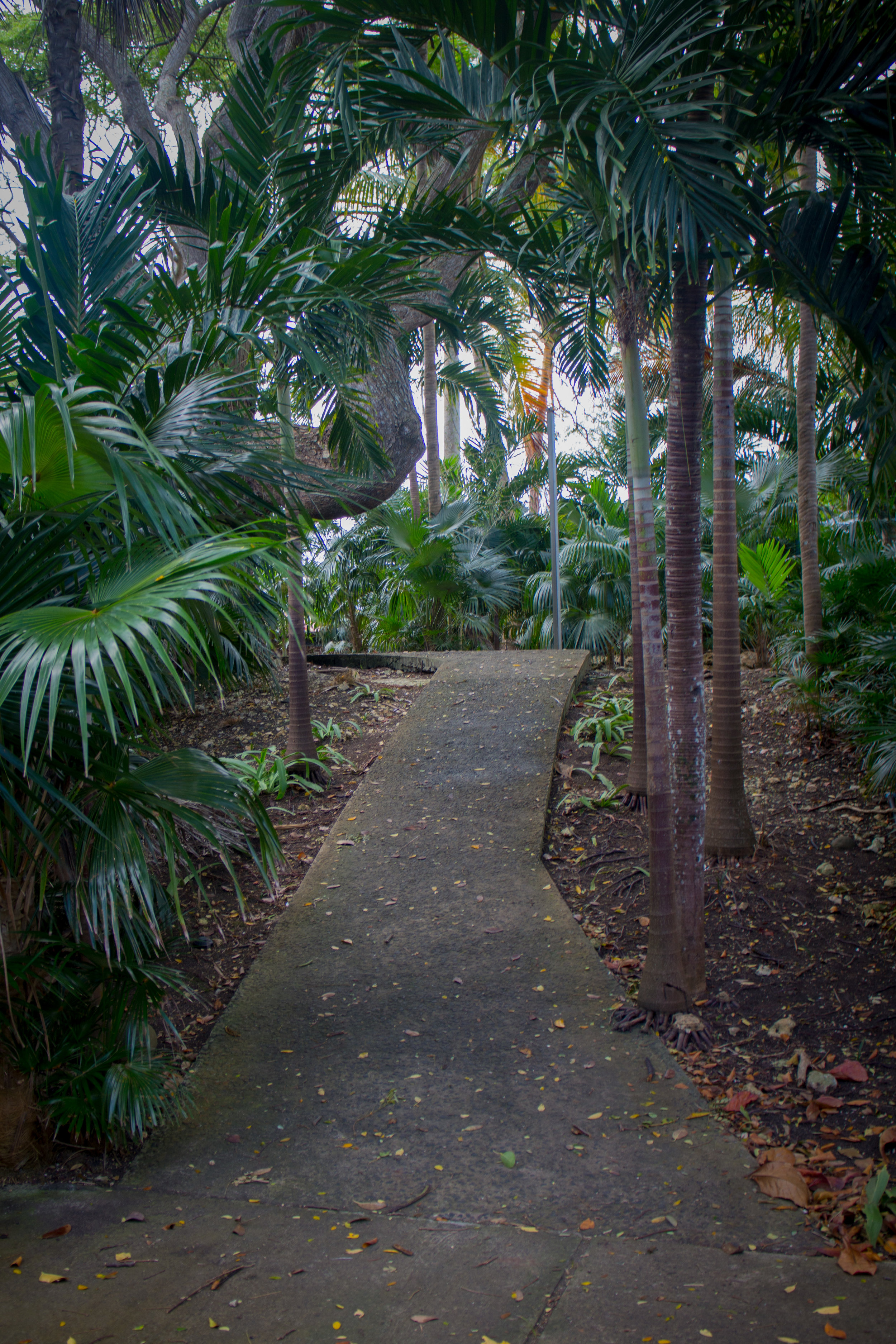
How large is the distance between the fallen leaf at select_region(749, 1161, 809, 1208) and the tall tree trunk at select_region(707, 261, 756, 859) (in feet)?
7.11

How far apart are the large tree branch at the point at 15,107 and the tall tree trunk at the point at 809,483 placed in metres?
5.87

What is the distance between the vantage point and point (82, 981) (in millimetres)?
3166

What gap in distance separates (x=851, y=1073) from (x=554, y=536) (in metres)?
5.69

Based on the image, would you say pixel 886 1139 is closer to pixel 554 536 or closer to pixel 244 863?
pixel 244 863

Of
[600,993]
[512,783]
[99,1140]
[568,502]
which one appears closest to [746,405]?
[568,502]

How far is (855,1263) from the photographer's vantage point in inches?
99.0

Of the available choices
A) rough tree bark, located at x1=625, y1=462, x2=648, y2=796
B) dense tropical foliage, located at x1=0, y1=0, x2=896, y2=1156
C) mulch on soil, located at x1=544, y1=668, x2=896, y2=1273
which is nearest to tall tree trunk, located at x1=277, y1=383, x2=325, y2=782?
dense tropical foliage, located at x1=0, y1=0, x2=896, y2=1156

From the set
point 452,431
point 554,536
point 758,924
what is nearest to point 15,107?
point 554,536

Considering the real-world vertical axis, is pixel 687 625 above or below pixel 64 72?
below

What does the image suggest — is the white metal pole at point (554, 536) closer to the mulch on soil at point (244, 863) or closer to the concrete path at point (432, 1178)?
the mulch on soil at point (244, 863)

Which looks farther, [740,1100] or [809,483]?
[809,483]

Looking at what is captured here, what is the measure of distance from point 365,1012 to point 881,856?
116 inches

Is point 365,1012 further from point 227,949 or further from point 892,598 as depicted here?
point 892,598

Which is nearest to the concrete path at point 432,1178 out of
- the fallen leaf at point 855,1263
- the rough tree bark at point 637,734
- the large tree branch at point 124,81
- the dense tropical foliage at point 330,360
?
the fallen leaf at point 855,1263
